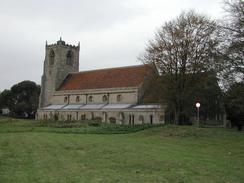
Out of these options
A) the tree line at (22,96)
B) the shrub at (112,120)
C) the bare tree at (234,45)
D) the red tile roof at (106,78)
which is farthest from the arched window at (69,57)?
the bare tree at (234,45)

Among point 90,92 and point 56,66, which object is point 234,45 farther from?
point 56,66

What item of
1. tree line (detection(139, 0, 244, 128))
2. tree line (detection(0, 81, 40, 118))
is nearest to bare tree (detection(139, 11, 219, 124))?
tree line (detection(139, 0, 244, 128))

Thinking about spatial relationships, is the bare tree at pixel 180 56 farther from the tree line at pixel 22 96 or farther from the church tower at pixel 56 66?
the tree line at pixel 22 96

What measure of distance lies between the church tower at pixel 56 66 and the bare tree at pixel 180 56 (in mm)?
38172

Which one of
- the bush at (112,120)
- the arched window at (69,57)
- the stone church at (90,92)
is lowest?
the bush at (112,120)

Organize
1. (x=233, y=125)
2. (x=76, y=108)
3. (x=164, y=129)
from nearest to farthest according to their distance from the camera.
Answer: (x=164, y=129) → (x=233, y=125) → (x=76, y=108)

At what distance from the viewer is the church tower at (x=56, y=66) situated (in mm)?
80312

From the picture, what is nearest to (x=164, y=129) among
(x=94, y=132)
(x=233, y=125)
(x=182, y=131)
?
(x=182, y=131)

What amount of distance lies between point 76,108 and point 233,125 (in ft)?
98.1

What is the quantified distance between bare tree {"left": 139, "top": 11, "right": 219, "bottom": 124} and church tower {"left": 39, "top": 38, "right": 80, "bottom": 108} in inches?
1503

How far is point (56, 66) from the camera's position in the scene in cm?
8044

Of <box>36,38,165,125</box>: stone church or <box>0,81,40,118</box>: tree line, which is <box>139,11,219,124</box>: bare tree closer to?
<box>36,38,165,125</box>: stone church

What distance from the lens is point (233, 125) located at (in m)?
51.4

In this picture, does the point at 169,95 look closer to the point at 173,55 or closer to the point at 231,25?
the point at 173,55
